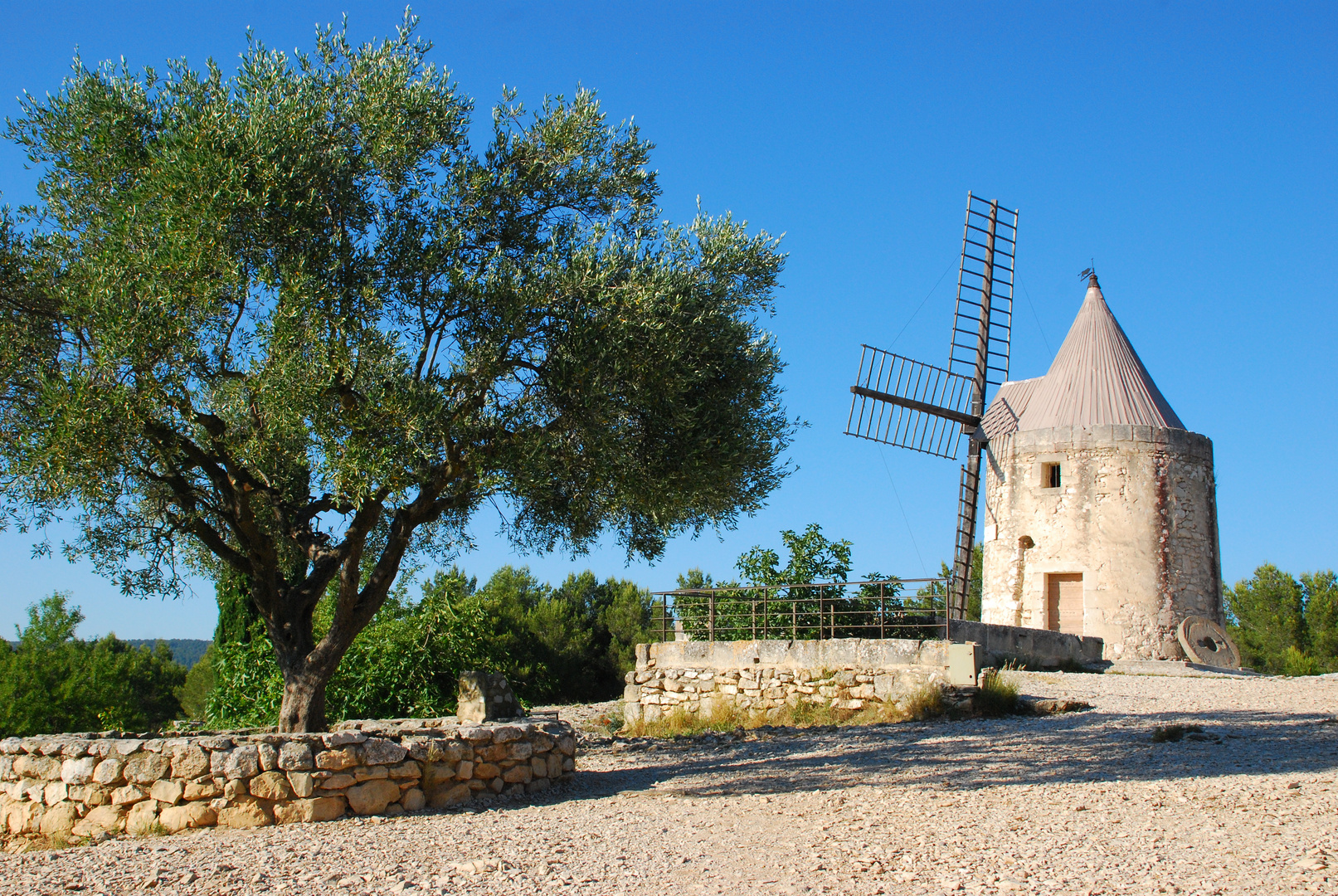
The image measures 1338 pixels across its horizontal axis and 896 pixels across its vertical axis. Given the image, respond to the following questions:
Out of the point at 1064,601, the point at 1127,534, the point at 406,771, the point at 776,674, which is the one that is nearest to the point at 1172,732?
the point at 776,674

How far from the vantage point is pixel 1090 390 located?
1862 cm

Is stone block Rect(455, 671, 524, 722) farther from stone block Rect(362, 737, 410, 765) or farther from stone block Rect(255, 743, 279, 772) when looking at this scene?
stone block Rect(255, 743, 279, 772)

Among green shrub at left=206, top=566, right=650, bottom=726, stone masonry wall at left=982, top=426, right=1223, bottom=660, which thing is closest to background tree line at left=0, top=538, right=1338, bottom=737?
green shrub at left=206, top=566, right=650, bottom=726

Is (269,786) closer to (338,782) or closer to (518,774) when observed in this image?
(338,782)

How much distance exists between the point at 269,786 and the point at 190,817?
0.51 meters

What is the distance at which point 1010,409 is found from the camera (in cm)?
1988

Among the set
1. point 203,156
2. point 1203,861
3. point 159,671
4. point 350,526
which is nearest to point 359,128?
point 203,156

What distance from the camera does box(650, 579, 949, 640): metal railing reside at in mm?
12672

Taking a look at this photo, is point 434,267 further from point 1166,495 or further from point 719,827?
point 1166,495

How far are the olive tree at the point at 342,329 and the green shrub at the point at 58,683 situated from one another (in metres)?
12.8

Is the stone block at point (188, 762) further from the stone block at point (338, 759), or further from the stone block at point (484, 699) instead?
the stone block at point (484, 699)

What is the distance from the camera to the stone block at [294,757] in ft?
20.9

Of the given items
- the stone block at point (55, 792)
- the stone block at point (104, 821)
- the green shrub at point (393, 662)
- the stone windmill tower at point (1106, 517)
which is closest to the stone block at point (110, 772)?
the stone block at point (104, 821)

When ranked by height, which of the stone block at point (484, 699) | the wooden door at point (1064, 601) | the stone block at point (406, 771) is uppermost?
the wooden door at point (1064, 601)
